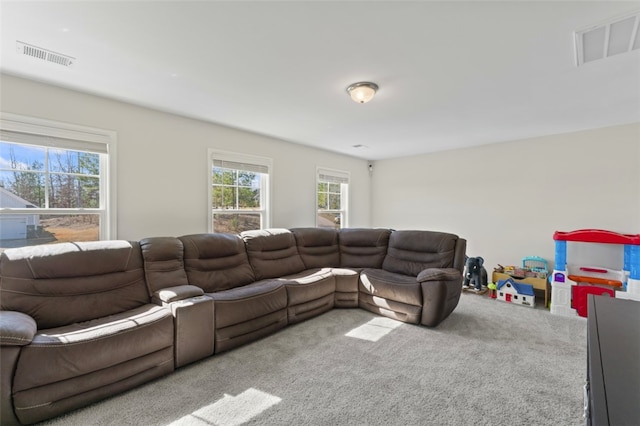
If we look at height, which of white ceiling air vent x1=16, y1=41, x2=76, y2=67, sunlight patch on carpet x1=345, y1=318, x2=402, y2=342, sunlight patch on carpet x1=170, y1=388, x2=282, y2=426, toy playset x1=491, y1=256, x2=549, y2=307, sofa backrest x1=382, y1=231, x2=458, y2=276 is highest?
white ceiling air vent x1=16, y1=41, x2=76, y2=67

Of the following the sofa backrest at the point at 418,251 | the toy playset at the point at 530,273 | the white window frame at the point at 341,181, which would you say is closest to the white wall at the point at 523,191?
the toy playset at the point at 530,273

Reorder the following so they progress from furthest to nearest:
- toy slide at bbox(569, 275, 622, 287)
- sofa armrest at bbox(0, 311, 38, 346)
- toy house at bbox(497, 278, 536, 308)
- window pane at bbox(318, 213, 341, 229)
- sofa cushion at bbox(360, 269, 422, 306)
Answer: window pane at bbox(318, 213, 341, 229) → toy house at bbox(497, 278, 536, 308) → toy slide at bbox(569, 275, 622, 287) → sofa cushion at bbox(360, 269, 422, 306) → sofa armrest at bbox(0, 311, 38, 346)

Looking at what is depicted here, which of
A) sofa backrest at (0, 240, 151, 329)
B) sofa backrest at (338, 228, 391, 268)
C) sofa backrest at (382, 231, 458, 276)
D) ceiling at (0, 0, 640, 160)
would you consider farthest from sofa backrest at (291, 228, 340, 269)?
sofa backrest at (0, 240, 151, 329)

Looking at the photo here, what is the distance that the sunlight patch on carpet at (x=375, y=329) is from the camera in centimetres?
284

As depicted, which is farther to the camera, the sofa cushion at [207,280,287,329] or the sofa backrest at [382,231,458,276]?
the sofa backrest at [382,231,458,276]

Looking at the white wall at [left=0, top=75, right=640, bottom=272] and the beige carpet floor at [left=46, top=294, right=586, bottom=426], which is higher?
the white wall at [left=0, top=75, right=640, bottom=272]

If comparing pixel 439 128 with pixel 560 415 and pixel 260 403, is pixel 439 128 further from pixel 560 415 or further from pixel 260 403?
pixel 260 403

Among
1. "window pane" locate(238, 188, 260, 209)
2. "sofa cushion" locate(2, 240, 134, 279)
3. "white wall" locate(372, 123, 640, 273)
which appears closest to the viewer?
"sofa cushion" locate(2, 240, 134, 279)

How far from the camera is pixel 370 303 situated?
3.50m

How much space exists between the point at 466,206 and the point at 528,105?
7.54 ft

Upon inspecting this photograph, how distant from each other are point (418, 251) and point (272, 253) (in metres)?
2.00

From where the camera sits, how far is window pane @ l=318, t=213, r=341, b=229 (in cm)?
535

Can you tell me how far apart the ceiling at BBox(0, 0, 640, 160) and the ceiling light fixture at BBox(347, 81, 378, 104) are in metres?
0.06

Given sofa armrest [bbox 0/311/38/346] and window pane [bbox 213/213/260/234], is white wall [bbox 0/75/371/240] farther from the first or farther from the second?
sofa armrest [bbox 0/311/38/346]
